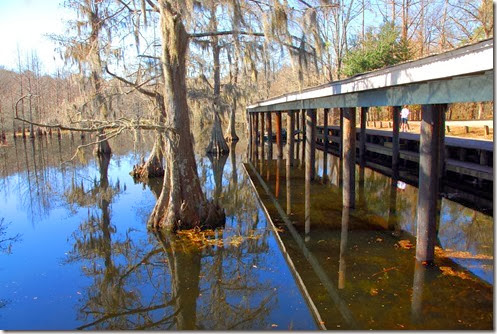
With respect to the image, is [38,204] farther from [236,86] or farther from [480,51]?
[236,86]

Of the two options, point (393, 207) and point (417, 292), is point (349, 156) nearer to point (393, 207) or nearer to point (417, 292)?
point (393, 207)

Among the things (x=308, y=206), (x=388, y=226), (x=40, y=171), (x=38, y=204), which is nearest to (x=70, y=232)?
(x=38, y=204)

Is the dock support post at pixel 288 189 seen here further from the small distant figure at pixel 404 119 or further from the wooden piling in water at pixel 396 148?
the small distant figure at pixel 404 119

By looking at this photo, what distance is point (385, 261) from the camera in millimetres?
6574

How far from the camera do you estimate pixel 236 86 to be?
1043 inches

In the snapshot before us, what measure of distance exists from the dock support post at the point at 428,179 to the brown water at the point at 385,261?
0.38m

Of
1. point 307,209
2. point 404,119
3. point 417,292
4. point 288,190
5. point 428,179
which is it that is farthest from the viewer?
point 404,119

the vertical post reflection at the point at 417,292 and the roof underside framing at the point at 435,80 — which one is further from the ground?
the roof underside framing at the point at 435,80

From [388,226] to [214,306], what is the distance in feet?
14.7

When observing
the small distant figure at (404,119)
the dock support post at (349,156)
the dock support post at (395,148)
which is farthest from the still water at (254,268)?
the small distant figure at (404,119)

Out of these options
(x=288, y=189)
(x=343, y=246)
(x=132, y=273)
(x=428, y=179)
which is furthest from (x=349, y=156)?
(x=132, y=273)

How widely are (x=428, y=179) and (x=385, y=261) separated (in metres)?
1.48

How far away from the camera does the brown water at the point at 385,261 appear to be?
4895 millimetres

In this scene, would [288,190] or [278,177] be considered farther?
[278,177]
